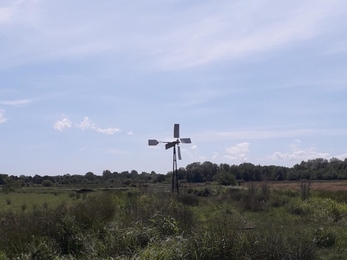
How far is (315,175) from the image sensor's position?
225 feet

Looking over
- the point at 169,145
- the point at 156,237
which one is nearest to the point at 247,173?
the point at 169,145

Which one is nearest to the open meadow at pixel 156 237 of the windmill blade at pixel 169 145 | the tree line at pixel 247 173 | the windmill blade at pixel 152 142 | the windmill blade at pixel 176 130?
the windmill blade at pixel 176 130

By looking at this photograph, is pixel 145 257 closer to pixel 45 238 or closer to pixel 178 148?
pixel 45 238

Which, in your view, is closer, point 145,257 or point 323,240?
point 145,257

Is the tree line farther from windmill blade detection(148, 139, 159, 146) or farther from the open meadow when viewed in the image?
the open meadow

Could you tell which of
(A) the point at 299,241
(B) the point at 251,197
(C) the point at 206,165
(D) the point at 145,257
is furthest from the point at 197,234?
(C) the point at 206,165

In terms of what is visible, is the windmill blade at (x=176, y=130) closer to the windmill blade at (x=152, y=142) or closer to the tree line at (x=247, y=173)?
the windmill blade at (x=152, y=142)

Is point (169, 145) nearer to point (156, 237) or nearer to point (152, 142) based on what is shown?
point (152, 142)

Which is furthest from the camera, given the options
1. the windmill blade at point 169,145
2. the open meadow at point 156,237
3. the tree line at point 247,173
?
the tree line at point 247,173

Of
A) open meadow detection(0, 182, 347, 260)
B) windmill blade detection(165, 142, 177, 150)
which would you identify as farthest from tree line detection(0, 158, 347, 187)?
open meadow detection(0, 182, 347, 260)

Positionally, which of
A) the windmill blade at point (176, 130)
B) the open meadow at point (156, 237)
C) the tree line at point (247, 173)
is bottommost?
the open meadow at point (156, 237)

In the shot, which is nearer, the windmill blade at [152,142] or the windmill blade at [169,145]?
the windmill blade at [152,142]

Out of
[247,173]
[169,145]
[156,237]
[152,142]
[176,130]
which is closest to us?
[156,237]

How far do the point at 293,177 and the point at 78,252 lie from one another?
63.1 meters
